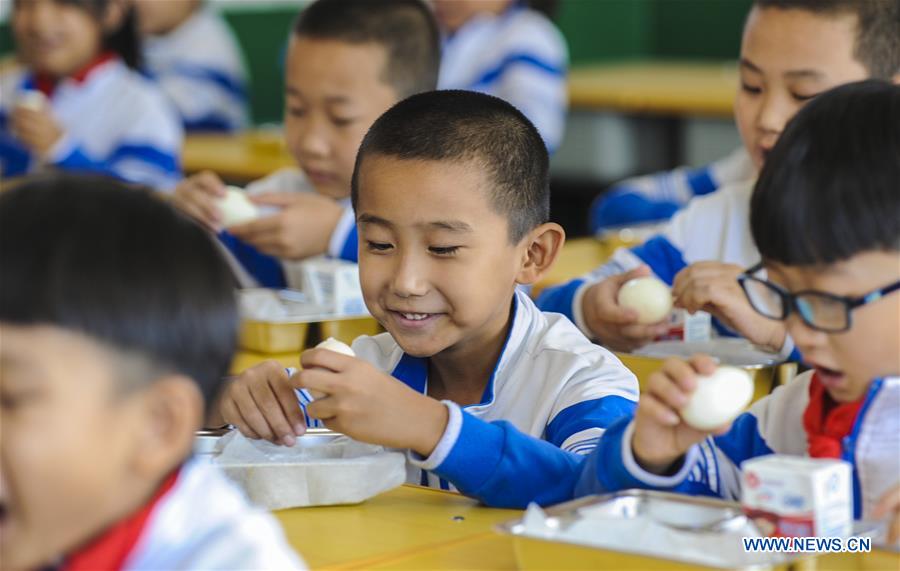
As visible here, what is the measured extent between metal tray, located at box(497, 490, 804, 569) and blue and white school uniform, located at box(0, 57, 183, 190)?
264 centimetres

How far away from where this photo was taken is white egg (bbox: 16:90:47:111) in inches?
151

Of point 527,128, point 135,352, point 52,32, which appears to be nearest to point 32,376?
point 135,352

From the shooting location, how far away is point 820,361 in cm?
135

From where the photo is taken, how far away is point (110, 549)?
1.03 m

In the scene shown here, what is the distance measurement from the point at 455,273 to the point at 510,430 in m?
0.26

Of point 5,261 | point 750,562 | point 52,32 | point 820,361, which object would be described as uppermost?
point 52,32

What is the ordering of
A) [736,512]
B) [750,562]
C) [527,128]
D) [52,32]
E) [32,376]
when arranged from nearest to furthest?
[32,376], [750,562], [736,512], [527,128], [52,32]

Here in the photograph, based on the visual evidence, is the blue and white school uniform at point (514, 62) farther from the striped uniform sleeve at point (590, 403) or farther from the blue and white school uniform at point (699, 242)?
the striped uniform sleeve at point (590, 403)

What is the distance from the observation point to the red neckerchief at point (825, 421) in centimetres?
138

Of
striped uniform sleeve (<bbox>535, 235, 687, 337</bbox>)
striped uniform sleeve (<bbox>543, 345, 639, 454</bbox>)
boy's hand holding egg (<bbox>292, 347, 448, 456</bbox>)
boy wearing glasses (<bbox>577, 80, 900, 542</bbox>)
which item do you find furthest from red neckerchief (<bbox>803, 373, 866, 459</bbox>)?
striped uniform sleeve (<bbox>535, 235, 687, 337</bbox>)

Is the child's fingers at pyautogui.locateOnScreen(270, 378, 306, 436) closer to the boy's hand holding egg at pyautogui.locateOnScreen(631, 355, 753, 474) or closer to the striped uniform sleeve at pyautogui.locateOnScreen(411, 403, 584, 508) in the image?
the striped uniform sleeve at pyautogui.locateOnScreen(411, 403, 584, 508)

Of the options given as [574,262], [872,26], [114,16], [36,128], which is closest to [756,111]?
[872,26]

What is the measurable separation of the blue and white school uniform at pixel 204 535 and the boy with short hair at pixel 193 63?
14.3ft

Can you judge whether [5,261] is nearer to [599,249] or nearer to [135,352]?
[135,352]
